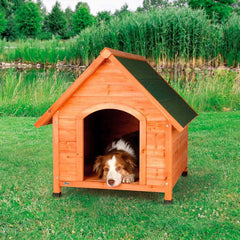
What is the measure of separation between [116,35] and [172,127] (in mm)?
11133

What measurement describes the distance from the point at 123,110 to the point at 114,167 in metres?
0.60

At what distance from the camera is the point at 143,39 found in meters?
13.5

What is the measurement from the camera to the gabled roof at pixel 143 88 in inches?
140

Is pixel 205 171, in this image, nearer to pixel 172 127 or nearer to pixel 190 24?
pixel 172 127

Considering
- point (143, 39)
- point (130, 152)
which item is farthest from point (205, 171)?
point (143, 39)

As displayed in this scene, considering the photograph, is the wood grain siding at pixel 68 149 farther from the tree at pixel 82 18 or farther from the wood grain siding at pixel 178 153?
the tree at pixel 82 18

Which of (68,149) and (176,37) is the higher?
(176,37)

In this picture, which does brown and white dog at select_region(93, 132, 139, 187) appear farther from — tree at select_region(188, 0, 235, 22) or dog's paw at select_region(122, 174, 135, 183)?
tree at select_region(188, 0, 235, 22)

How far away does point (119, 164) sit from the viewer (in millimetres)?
3811

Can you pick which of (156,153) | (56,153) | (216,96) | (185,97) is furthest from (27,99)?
(156,153)

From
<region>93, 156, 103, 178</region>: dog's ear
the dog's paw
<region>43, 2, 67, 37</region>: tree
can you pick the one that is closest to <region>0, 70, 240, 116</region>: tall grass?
<region>93, 156, 103, 178</region>: dog's ear

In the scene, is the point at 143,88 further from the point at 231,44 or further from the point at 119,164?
the point at 231,44

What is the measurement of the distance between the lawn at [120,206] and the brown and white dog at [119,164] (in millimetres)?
240

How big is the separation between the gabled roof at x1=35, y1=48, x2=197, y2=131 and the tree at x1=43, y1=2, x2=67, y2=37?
149ft
